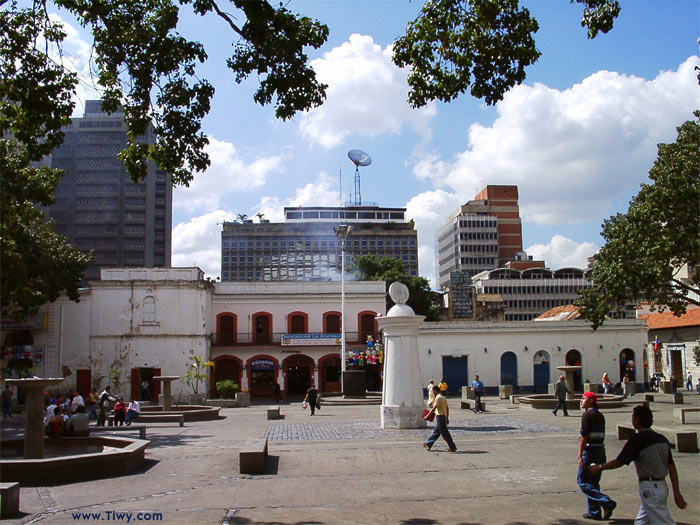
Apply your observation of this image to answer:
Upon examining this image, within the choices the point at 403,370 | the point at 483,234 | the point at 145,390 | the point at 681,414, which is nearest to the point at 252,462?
the point at 403,370

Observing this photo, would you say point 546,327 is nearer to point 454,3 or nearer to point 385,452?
point 385,452

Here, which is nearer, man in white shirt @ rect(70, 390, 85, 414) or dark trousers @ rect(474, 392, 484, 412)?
man in white shirt @ rect(70, 390, 85, 414)

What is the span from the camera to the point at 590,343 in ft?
135

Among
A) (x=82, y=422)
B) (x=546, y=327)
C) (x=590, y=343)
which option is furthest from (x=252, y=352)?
(x=82, y=422)

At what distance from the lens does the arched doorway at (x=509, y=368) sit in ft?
132

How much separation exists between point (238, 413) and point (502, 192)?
86.2 metres

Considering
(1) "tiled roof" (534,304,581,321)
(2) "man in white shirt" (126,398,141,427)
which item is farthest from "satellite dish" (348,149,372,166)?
(2) "man in white shirt" (126,398,141,427)

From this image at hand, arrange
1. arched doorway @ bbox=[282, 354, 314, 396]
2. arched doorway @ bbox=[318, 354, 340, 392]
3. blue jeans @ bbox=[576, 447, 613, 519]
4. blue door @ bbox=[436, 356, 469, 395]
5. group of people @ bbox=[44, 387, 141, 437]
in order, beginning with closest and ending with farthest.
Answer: blue jeans @ bbox=[576, 447, 613, 519]
group of people @ bbox=[44, 387, 141, 437]
blue door @ bbox=[436, 356, 469, 395]
arched doorway @ bbox=[318, 354, 340, 392]
arched doorway @ bbox=[282, 354, 314, 396]

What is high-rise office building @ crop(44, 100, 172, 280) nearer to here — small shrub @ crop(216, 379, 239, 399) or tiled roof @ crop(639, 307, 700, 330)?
small shrub @ crop(216, 379, 239, 399)

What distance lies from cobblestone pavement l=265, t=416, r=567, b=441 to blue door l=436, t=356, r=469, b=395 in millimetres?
18532

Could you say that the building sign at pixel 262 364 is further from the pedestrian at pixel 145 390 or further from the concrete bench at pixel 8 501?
the concrete bench at pixel 8 501

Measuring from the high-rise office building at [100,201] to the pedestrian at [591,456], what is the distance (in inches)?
3299

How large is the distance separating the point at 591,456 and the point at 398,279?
50.3m

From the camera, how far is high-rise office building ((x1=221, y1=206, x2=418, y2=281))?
331 feet
